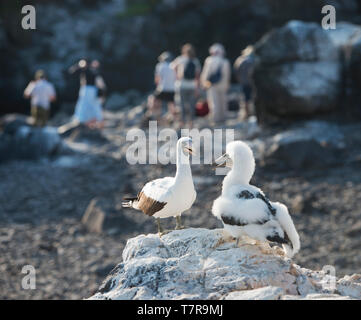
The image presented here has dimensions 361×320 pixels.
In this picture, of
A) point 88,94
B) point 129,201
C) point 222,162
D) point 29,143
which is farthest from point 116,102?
point 222,162

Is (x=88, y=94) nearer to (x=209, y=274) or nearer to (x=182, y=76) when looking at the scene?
(x=182, y=76)

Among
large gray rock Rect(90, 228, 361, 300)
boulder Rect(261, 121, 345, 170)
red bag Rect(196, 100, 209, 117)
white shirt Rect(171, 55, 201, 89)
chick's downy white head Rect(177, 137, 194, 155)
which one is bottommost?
large gray rock Rect(90, 228, 361, 300)

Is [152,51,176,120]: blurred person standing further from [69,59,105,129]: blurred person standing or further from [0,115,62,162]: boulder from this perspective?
[0,115,62,162]: boulder

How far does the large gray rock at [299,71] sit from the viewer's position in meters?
17.3

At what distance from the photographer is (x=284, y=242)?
228 inches

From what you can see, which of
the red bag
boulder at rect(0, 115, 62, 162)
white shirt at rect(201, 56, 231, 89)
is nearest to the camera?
white shirt at rect(201, 56, 231, 89)

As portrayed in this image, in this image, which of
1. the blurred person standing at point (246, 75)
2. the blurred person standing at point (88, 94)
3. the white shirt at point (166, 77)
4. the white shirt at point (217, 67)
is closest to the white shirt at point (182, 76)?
the white shirt at point (217, 67)

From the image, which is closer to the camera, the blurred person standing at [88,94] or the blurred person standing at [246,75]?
the blurred person standing at [246,75]

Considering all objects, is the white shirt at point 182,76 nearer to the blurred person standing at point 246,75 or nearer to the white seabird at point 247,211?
the blurred person standing at point 246,75

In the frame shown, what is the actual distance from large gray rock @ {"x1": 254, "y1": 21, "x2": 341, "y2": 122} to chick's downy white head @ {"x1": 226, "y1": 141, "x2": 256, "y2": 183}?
1158 cm

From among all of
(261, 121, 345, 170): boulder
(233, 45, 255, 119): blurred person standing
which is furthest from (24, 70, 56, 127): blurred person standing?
(261, 121, 345, 170): boulder

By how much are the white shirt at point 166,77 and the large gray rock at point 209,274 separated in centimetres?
1280

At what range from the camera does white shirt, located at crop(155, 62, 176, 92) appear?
1858 cm

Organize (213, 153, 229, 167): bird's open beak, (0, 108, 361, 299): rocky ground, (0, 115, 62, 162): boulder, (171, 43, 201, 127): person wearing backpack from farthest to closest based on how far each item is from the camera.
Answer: (0, 115, 62, 162): boulder → (171, 43, 201, 127): person wearing backpack → (0, 108, 361, 299): rocky ground → (213, 153, 229, 167): bird's open beak
